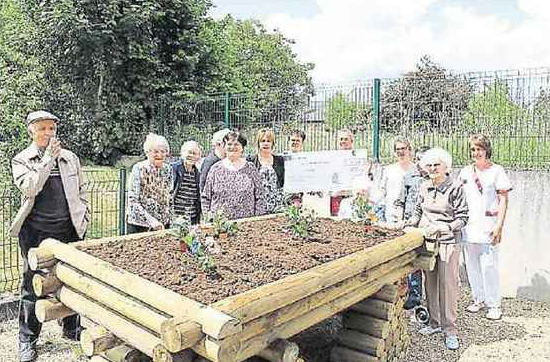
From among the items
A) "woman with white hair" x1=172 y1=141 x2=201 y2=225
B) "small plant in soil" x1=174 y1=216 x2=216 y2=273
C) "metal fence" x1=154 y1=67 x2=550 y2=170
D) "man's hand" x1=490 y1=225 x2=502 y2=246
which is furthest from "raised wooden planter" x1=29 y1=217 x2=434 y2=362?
"metal fence" x1=154 y1=67 x2=550 y2=170

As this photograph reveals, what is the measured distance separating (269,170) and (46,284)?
2.53 m

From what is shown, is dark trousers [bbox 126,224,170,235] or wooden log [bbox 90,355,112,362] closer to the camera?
wooden log [bbox 90,355,112,362]

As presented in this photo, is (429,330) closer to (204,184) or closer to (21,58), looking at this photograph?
(204,184)

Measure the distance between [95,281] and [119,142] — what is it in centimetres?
1612

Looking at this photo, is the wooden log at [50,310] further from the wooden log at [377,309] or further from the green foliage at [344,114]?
the green foliage at [344,114]

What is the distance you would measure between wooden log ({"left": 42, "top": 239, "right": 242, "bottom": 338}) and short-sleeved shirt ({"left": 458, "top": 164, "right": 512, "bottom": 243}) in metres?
3.97

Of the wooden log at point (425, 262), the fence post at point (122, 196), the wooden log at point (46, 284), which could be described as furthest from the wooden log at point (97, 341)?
the fence post at point (122, 196)

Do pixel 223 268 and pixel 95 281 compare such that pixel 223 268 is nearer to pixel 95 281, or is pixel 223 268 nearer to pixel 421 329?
pixel 95 281

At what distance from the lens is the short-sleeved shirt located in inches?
230

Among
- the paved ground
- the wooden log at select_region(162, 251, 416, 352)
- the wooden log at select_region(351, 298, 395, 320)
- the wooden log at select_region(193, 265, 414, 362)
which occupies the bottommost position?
the paved ground

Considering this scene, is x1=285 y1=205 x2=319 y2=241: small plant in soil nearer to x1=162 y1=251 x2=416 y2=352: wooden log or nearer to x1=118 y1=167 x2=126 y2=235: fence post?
x1=162 y1=251 x2=416 y2=352: wooden log

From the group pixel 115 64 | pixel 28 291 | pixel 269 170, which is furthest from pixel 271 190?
pixel 115 64

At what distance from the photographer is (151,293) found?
292cm

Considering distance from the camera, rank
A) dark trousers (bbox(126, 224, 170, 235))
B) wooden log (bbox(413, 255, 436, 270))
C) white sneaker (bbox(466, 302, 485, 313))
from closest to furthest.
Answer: wooden log (bbox(413, 255, 436, 270)), dark trousers (bbox(126, 224, 170, 235)), white sneaker (bbox(466, 302, 485, 313))
